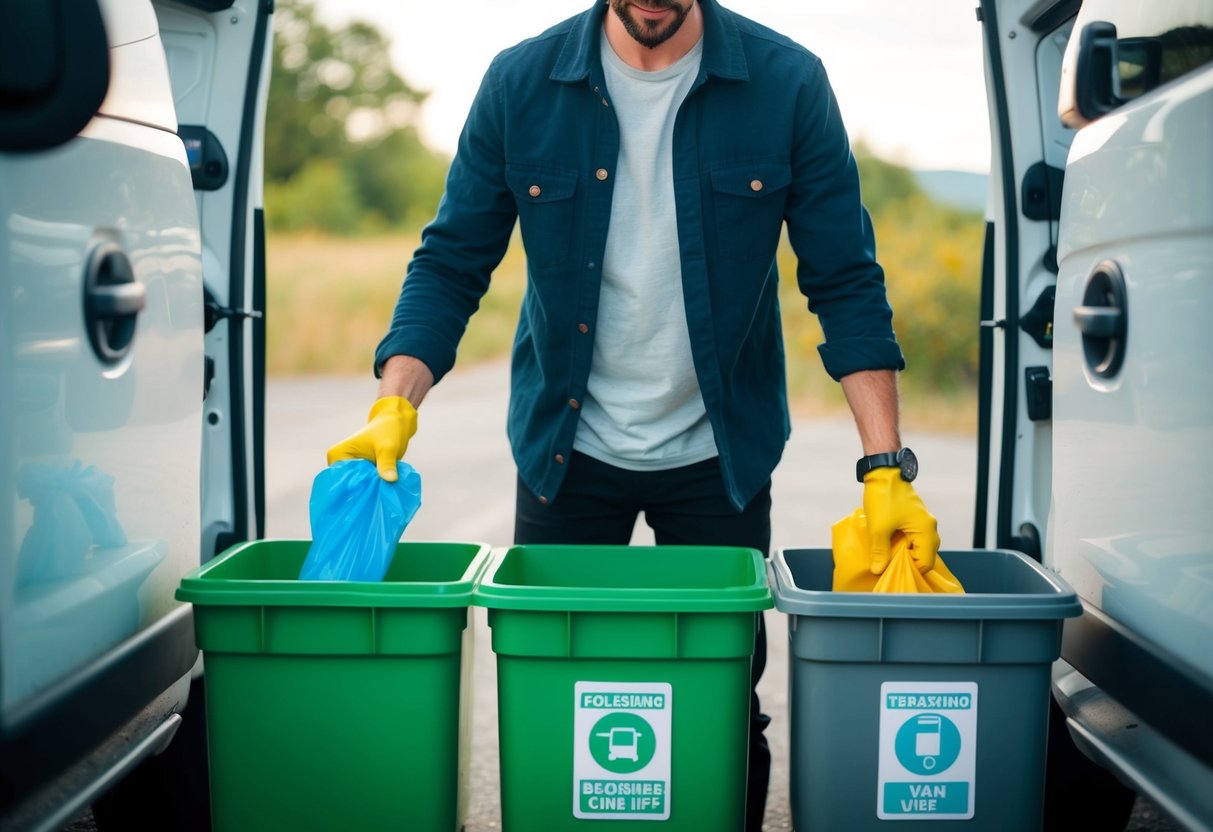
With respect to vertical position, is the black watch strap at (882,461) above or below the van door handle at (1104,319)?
below

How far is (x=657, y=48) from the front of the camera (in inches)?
120

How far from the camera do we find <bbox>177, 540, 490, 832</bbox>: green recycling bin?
237 centimetres

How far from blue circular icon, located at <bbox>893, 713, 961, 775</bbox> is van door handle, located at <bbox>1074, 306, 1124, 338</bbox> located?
29.7 inches

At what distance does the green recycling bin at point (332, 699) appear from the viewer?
237 centimetres

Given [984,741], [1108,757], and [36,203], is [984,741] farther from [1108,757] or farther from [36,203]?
[36,203]

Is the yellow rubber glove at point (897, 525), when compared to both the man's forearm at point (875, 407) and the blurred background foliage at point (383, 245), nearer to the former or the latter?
the man's forearm at point (875, 407)

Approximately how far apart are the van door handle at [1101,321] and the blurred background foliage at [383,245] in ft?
11.8

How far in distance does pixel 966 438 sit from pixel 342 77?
125ft

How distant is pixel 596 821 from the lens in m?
2.38

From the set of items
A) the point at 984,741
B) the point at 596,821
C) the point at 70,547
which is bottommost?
the point at 596,821

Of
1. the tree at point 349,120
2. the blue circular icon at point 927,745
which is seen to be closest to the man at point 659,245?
the blue circular icon at point 927,745

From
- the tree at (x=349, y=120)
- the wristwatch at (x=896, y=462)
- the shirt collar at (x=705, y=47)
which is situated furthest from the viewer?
the tree at (x=349, y=120)

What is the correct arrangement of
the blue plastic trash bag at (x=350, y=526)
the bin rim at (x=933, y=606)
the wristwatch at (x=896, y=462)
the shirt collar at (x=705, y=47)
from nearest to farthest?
the bin rim at (x=933, y=606) < the blue plastic trash bag at (x=350, y=526) < the wristwatch at (x=896, y=462) < the shirt collar at (x=705, y=47)

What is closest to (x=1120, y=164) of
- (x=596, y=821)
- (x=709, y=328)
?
(x=709, y=328)
